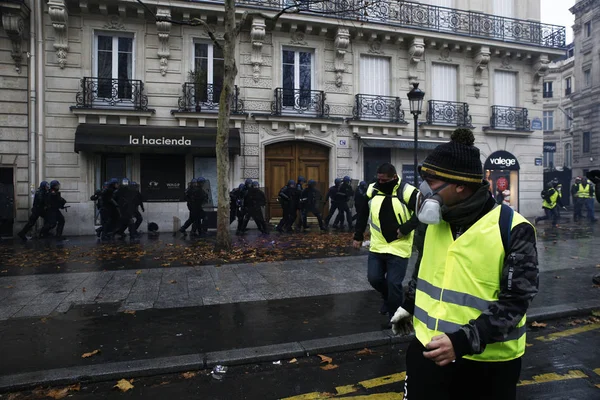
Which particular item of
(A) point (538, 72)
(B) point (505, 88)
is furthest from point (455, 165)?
(A) point (538, 72)

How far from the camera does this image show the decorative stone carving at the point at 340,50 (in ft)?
53.5

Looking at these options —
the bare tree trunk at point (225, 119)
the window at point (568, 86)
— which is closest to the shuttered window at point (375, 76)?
the bare tree trunk at point (225, 119)

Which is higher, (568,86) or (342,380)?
(568,86)

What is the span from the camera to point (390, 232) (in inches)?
180

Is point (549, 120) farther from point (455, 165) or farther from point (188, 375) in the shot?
point (455, 165)

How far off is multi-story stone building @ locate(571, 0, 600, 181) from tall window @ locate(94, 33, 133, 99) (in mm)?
35738

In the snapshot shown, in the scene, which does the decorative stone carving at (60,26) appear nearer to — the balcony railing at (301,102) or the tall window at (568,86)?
the balcony railing at (301,102)

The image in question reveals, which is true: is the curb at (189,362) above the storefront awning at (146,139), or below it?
below

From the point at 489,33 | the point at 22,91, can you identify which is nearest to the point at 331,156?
the point at 489,33

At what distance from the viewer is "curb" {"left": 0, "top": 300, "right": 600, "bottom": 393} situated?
3551 mm

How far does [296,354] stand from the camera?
414cm

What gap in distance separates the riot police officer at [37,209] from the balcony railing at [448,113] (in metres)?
14.4

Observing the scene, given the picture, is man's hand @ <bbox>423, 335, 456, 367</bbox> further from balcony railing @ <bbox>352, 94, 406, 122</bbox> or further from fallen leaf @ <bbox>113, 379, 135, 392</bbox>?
balcony railing @ <bbox>352, 94, 406, 122</bbox>

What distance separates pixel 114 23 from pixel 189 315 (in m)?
13.1
